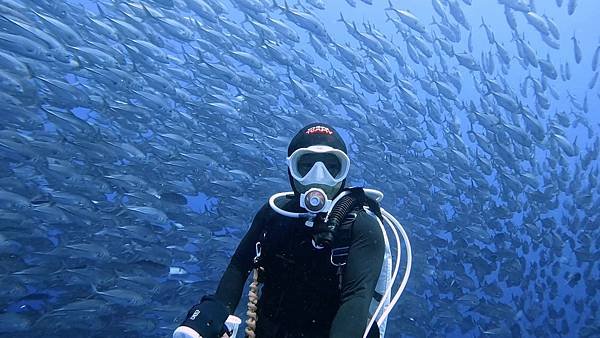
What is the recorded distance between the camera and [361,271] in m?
1.91

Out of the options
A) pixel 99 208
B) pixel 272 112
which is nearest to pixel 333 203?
pixel 99 208

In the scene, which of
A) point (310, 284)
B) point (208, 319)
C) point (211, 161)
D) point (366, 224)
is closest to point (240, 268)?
point (310, 284)

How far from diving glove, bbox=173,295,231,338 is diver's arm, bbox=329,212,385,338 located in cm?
41

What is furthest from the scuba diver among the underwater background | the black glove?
the underwater background

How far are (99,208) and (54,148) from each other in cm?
159

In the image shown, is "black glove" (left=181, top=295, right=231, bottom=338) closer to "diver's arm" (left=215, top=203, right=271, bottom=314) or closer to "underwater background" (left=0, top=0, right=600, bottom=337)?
"diver's arm" (left=215, top=203, right=271, bottom=314)

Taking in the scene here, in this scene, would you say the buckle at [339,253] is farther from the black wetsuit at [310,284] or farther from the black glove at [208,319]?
the black glove at [208,319]

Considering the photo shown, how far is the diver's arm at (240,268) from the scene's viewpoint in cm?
230

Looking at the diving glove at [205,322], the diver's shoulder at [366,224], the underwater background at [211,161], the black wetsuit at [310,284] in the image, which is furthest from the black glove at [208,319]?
the underwater background at [211,161]

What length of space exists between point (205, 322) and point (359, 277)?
0.61 m

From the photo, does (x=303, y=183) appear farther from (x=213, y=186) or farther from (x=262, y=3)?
(x=262, y=3)

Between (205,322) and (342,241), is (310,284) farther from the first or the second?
(205,322)

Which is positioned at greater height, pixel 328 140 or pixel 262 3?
pixel 328 140

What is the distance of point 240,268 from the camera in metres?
2.38
